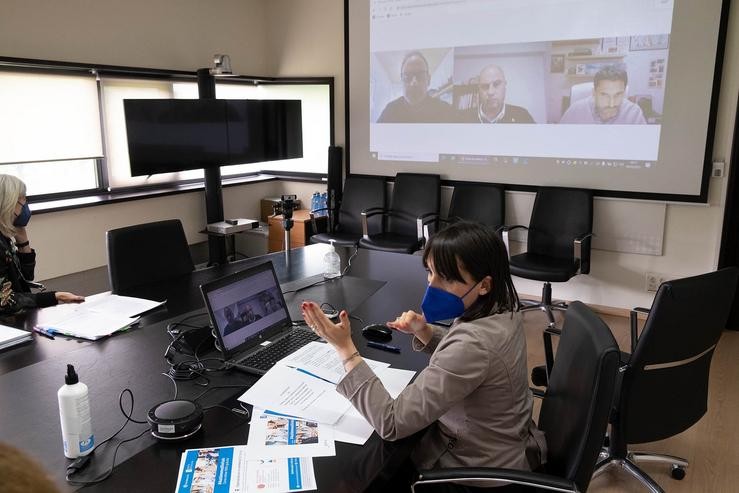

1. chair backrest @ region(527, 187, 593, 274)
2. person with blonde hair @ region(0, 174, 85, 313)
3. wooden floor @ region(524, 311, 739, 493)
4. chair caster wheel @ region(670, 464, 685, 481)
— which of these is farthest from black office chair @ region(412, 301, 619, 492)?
chair backrest @ region(527, 187, 593, 274)

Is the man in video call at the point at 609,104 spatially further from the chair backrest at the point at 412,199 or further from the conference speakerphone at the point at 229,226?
the conference speakerphone at the point at 229,226

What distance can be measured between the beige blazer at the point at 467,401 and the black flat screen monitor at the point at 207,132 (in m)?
3.23

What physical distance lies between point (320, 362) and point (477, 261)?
561 millimetres

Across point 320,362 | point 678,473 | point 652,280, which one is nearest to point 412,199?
point 652,280

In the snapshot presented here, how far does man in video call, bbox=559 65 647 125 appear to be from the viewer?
381 centimetres

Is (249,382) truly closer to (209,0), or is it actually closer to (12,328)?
(12,328)

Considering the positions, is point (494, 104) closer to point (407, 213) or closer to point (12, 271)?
point (407, 213)

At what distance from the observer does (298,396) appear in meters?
1.44

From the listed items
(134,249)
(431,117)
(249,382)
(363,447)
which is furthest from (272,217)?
(363,447)

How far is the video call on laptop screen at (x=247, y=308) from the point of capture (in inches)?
64.8

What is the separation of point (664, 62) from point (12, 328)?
3934 mm

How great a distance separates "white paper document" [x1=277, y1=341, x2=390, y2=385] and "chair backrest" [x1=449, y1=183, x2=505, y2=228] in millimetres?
2741

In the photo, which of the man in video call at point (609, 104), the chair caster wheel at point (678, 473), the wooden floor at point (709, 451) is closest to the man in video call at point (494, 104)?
the man in video call at point (609, 104)

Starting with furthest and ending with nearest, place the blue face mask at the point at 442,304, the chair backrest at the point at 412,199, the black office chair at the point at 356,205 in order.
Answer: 1. the black office chair at the point at 356,205
2. the chair backrest at the point at 412,199
3. the blue face mask at the point at 442,304
